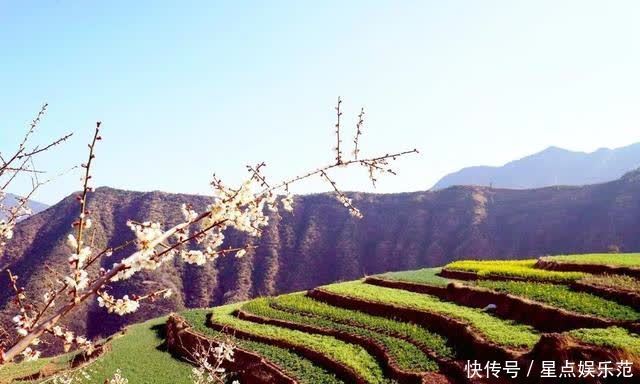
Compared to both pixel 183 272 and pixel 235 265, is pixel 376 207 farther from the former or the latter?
pixel 183 272

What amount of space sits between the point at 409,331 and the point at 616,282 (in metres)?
8.54

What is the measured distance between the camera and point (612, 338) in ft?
45.3

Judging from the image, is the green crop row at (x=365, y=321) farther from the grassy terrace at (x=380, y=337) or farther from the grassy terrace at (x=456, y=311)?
the grassy terrace at (x=456, y=311)

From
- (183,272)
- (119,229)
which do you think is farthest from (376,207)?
(119,229)

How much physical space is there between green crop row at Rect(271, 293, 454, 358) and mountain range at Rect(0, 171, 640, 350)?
43.4 meters

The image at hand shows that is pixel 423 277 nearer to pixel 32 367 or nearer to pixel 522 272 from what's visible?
pixel 522 272

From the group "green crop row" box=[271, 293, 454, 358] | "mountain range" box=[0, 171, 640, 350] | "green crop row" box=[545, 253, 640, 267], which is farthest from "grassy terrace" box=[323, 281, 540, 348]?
"mountain range" box=[0, 171, 640, 350]

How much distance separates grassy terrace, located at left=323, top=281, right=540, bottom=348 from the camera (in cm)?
1645

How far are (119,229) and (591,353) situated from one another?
80.1 metres

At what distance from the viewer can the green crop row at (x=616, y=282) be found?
18750mm

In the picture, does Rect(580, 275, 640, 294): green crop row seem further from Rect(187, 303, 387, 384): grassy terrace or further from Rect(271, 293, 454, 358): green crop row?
Rect(187, 303, 387, 384): grassy terrace

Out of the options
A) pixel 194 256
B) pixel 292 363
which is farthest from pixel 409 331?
pixel 194 256

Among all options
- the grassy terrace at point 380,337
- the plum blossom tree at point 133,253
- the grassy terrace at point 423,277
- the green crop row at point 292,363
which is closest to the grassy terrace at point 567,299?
the grassy terrace at point 423,277

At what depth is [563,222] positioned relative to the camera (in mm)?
78625
